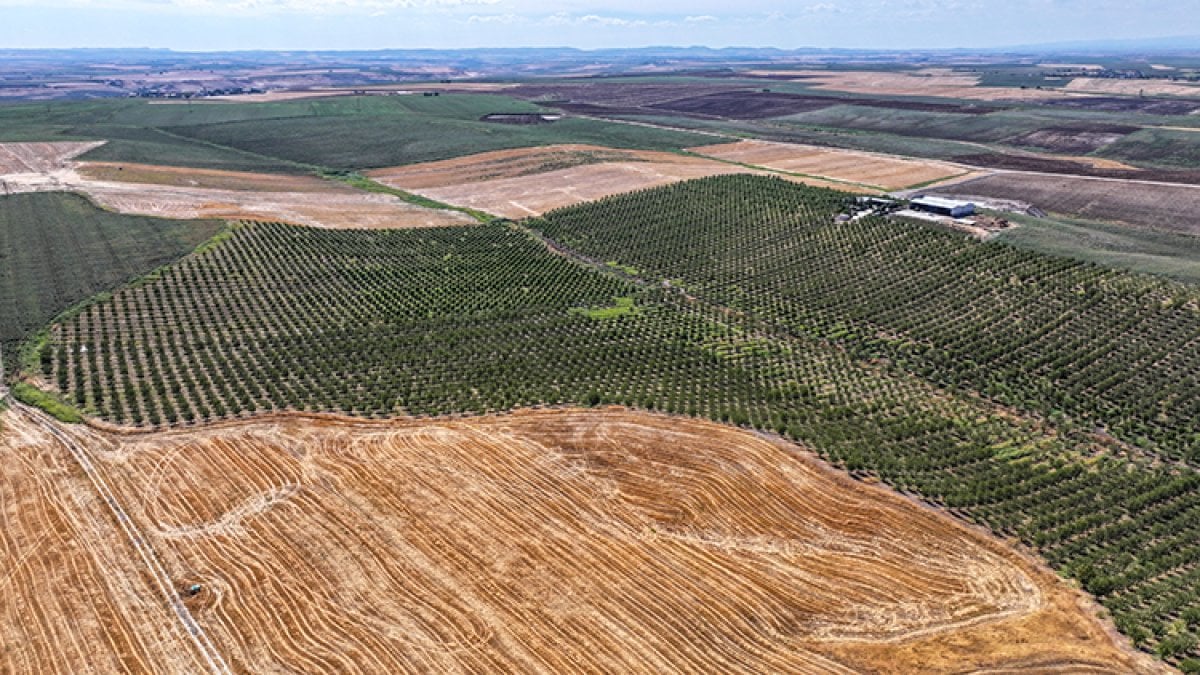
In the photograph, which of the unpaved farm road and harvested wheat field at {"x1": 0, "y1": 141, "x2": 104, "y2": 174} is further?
harvested wheat field at {"x1": 0, "y1": 141, "x2": 104, "y2": 174}

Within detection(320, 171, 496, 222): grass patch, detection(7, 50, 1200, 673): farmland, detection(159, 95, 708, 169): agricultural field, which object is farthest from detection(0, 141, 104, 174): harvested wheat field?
detection(320, 171, 496, 222): grass patch

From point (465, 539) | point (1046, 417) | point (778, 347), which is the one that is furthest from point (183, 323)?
point (1046, 417)

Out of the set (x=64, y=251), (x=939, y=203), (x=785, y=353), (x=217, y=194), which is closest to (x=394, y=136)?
(x=217, y=194)

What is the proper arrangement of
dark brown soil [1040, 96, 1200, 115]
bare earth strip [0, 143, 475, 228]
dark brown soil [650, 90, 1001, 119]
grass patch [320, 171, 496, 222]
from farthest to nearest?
dark brown soil [650, 90, 1001, 119]
dark brown soil [1040, 96, 1200, 115]
grass patch [320, 171, 496, 222]
bare earth strip [0, 143, 475, 228]

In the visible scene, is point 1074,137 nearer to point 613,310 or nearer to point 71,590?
point 613,310

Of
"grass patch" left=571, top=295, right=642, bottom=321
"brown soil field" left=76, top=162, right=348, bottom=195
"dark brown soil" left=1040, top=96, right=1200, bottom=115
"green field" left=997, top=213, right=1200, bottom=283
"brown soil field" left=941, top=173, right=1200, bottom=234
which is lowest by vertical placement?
"grass patch" left=571, top=295, right=642, bottom=321

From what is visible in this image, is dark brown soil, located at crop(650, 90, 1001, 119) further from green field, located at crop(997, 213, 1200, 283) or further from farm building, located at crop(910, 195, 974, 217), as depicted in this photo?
farm building, located at crop(910, 195, 974, 217)

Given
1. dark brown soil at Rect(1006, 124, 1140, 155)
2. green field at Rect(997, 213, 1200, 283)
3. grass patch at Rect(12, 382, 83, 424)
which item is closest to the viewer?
grass patch at Rect(12, 382, 83, 424)

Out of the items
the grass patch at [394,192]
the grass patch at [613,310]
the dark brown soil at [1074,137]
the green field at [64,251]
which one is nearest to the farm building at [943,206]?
the grass patch at [613,310]
